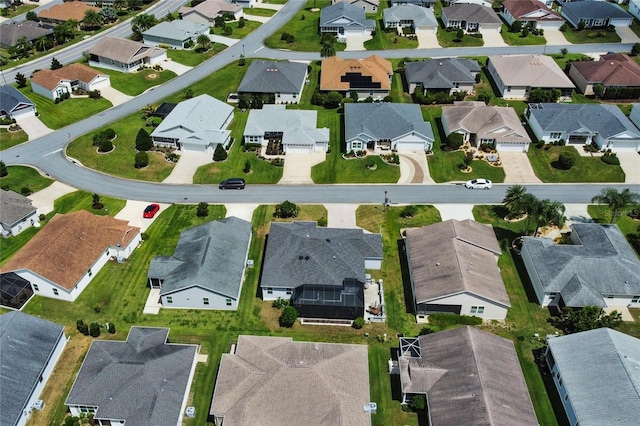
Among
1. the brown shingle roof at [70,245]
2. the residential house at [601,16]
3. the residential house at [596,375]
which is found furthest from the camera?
the residential house at [601,16]

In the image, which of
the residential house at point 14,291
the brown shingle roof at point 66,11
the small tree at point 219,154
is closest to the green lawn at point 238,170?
the small tree at point 219,154

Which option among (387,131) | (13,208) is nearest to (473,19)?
(387,131)

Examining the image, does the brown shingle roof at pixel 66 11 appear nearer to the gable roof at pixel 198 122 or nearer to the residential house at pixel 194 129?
the gable roof at pixel 198 122

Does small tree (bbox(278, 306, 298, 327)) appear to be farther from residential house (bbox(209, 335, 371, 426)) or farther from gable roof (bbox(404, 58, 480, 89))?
gable roof (bbox(404, 58, 480, 89))

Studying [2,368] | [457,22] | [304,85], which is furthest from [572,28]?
[2,368]

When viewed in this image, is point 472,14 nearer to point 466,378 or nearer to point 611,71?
point 611,71

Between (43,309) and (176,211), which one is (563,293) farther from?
(43,309)
